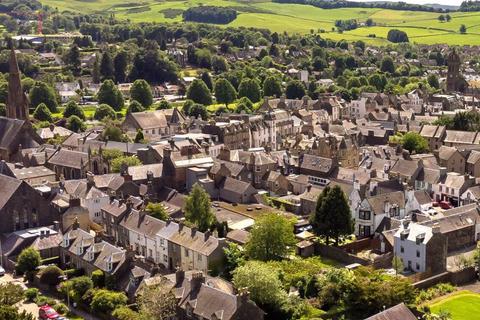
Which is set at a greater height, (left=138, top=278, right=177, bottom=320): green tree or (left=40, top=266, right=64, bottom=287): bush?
(left=138, top=278, right=177, bottom=320): green tree

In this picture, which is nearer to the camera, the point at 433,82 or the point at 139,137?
the point at 139,137

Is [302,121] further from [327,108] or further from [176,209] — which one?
[176,209]

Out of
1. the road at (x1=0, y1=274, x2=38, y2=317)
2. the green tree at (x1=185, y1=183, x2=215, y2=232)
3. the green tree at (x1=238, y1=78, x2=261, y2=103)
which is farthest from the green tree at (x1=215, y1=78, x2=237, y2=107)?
the road at (x1=0, y1=274, x2=38, y2=317)

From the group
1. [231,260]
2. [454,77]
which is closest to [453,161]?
[231,260]

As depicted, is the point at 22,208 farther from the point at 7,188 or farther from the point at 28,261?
the point at 28,261

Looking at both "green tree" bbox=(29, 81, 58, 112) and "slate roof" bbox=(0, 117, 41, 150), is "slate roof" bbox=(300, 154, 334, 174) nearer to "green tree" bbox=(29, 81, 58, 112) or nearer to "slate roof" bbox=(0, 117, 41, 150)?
"slate roof" bbox=(0, 117, 41, 150)

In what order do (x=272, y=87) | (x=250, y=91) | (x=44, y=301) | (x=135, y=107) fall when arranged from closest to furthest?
(x=44, y=301) → (x=135, y=107) → (x=250, y=91) → (x=272, y=87)
